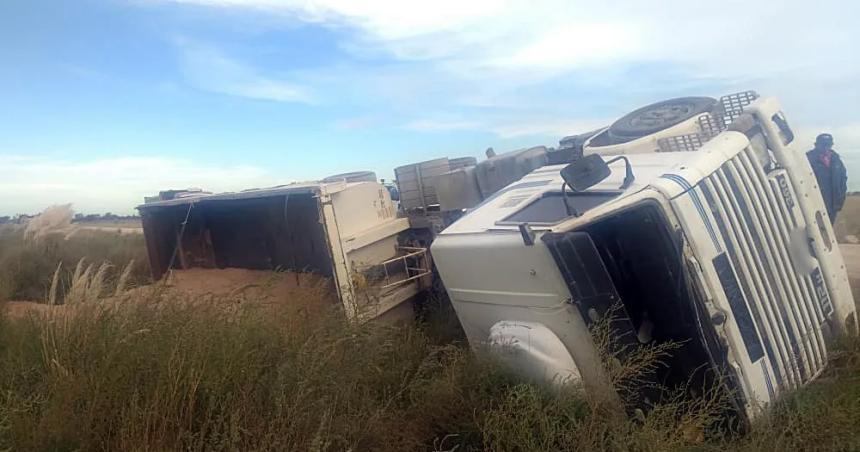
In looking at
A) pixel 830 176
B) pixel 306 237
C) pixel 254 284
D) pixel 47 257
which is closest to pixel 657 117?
pixel 830 176

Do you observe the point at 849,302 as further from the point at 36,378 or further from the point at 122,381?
the point at 36,378

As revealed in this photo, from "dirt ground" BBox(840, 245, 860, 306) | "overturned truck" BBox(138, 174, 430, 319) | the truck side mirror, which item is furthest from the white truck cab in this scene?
"dirt ground" BBox(840, 245, 860, 306)

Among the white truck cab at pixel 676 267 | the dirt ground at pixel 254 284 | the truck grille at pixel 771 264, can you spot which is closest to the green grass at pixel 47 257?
the dirt ground at pixel 254 284

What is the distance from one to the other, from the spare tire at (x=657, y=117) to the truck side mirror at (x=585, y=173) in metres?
1.68

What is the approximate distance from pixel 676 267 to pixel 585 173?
79cm

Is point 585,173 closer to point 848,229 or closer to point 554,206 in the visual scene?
point 554,206

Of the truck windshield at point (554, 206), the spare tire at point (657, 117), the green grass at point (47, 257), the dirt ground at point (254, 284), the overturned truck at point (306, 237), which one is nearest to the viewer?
the truck windshield at point (554, 206)

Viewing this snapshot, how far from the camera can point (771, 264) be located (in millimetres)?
4094

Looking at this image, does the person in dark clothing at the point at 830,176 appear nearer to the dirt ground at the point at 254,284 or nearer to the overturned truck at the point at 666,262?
the overturned truck at the point at 666,262

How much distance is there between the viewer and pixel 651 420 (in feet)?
11.5

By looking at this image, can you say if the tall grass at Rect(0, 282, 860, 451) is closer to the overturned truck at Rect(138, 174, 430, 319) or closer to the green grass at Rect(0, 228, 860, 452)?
the green grass at Rect(0, 228, 860, 452)

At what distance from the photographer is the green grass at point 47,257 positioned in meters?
9.45

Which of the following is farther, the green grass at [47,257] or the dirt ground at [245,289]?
the green grass at [47,257]

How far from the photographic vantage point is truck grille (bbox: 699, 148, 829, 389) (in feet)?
12.8
